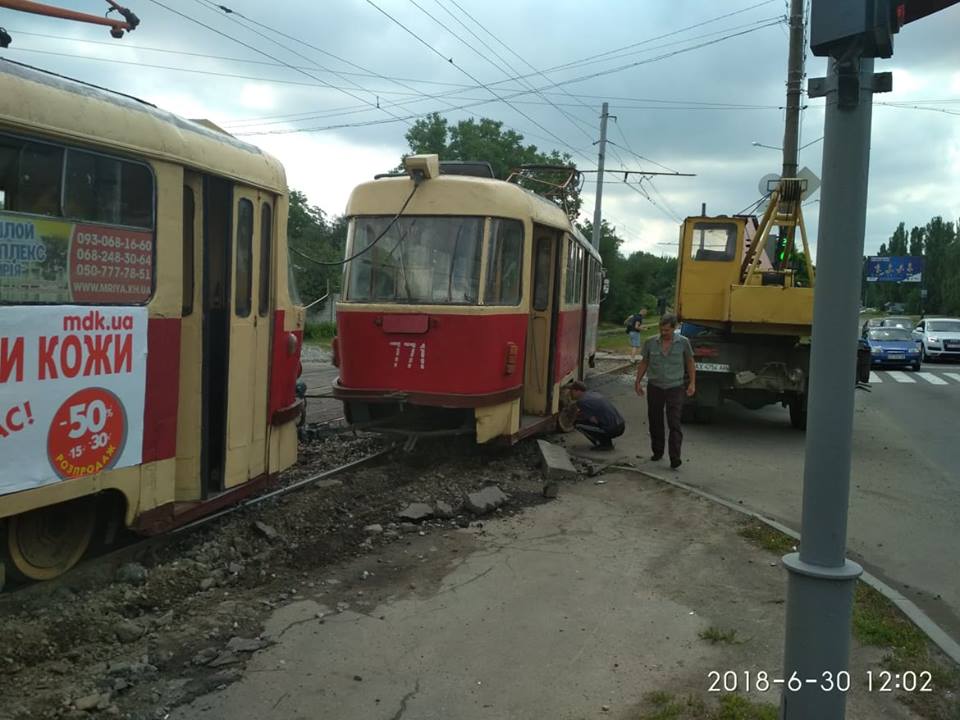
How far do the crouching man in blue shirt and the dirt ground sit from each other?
2.72m

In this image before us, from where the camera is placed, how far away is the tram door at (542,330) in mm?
10477

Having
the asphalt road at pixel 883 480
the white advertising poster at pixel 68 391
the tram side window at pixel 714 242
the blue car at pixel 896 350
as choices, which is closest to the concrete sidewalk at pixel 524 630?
the asphalt road at pixel 883 480

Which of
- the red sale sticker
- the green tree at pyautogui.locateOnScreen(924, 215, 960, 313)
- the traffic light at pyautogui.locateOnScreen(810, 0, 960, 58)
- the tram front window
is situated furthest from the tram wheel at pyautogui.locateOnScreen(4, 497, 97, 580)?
the green tree at pyautogui.locateOnScreen(924, 215, 960, 313)

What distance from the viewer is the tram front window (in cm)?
879

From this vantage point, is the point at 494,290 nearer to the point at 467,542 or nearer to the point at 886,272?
the point at 467,542

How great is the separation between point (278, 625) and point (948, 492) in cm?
755

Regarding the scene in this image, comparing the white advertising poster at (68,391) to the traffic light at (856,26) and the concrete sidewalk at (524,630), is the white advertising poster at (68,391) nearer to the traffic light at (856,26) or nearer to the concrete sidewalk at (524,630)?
the concrete sidewalk at (524,630)

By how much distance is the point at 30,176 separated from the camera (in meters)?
4.29

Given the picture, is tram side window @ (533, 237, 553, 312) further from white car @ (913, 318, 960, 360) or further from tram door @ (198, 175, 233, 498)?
white car @ (913, 318, 960, 360)

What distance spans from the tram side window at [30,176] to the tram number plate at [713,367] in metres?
10.2

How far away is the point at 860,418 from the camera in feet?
49.8

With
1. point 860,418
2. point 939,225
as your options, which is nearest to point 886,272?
point 939,225

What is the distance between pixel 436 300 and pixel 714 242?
6323 mm
